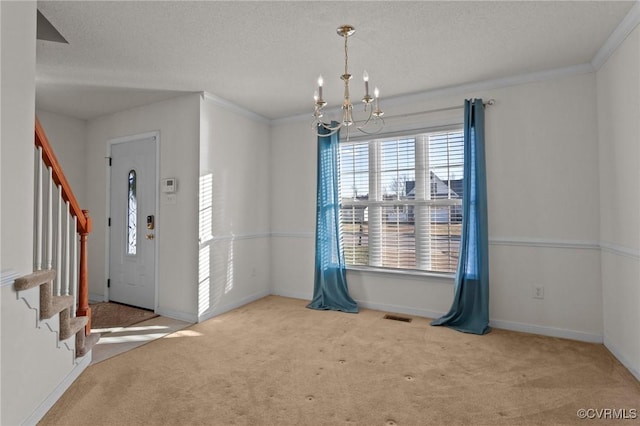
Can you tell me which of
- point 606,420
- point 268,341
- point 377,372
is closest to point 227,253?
point 268,341

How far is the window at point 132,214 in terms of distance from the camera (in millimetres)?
4188

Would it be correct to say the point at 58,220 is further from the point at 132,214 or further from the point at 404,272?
the point at 404,272

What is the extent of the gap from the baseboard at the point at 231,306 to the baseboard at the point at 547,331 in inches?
111

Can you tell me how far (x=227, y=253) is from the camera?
4.05 meters

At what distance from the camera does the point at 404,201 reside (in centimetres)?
392

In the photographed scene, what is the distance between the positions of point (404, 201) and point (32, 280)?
11.0ft

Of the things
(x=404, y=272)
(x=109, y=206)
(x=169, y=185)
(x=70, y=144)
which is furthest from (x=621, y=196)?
(x=70, y=144)

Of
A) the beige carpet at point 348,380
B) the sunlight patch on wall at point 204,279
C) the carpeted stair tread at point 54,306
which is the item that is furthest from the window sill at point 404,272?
the carpeted stair tread at point 54,306

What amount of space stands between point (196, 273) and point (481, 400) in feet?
9.48

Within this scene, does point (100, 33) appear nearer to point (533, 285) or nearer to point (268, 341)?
point (268, 341)

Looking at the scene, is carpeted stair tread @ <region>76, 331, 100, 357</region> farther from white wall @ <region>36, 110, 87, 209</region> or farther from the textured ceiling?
white wall @ <region>36, 110, 87, 209</region>

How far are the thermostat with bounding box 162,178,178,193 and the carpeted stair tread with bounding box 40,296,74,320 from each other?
1.68 metres

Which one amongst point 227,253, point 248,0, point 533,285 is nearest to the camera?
point 248,0

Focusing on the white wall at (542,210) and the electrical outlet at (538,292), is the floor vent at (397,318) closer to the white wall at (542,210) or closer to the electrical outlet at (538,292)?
the white wall at (542,210)
